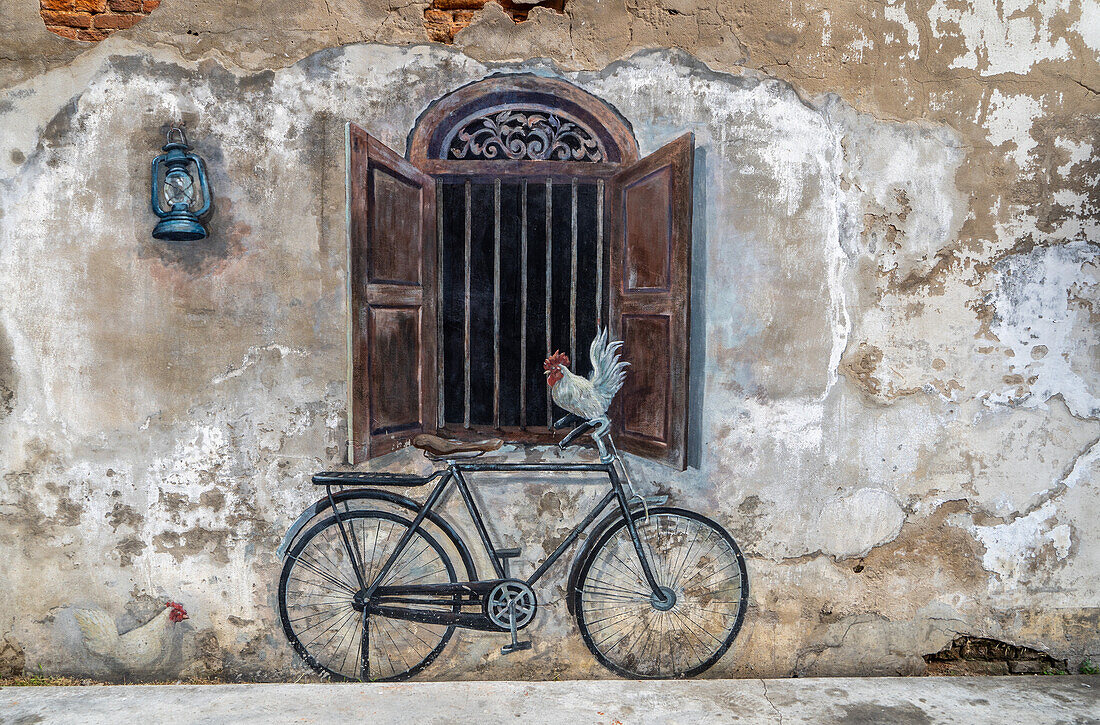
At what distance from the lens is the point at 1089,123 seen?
3178 mm

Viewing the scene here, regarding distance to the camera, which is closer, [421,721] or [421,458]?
[421,721]

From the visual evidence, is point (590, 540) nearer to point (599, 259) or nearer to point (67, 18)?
point (599, 259)

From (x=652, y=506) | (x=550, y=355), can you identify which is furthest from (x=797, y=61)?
(x=652, y=506)

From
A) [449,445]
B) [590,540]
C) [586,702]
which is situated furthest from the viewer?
[590,540]

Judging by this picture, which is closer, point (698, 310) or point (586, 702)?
point (586, 702)

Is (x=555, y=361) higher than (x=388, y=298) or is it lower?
lower

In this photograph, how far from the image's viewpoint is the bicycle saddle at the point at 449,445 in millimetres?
3062

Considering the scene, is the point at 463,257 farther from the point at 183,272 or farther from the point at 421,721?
the point at 421,721

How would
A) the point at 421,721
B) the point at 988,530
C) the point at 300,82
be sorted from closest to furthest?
the point at 421,721
the point at 300,82
the point at 988,530

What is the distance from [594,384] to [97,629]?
8.87 feet

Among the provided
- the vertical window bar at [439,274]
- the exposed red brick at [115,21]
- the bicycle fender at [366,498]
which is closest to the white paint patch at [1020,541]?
the bicycle fender at [366,498]

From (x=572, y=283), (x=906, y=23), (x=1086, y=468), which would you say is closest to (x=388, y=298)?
(x=572, y=283)

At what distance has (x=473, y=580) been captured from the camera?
124 inches

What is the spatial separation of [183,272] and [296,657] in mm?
1965
